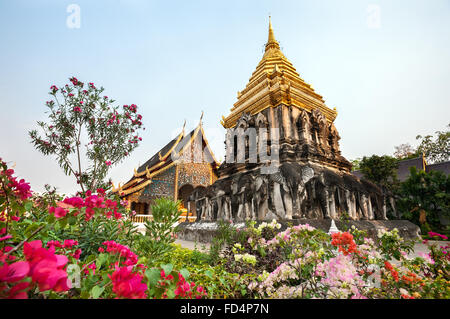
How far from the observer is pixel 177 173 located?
12.1 metres

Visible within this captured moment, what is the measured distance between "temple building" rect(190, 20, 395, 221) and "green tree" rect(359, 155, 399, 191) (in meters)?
4.30

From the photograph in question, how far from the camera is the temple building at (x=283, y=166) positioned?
5.38 meters

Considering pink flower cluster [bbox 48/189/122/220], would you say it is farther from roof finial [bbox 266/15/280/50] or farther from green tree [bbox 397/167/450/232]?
green tree [bbox 397/167/450/232]

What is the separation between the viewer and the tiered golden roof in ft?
23.3

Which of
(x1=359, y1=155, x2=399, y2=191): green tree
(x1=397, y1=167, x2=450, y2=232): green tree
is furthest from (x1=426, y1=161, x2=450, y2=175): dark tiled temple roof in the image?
(x1=397, y1=167, x2=450, y2=232): green tree

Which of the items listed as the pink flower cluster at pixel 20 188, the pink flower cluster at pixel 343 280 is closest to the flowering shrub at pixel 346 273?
the pink flower cluster at pixel 343 280

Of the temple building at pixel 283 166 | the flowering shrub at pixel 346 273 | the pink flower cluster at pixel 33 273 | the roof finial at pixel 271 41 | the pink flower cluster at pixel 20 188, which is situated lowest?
the flowering shrub at pixel 346 273

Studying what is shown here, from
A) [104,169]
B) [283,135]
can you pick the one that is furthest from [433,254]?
[104,169]

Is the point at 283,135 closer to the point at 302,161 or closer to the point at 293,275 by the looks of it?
the point at 302,161

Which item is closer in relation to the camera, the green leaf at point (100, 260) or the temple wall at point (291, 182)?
the green leaf at point (100, 260)

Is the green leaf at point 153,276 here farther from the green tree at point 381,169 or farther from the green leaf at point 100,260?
the green tree at point 381,169

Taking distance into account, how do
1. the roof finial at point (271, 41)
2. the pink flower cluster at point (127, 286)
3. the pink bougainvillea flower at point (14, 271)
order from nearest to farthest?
the pink bougainvillea flower at point (14, 271) < the pink flower cluster at point (127, 286) < the roof finial at point (271, 41)

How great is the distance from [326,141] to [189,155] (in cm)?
815

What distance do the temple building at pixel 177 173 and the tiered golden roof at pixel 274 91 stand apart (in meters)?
4.44
